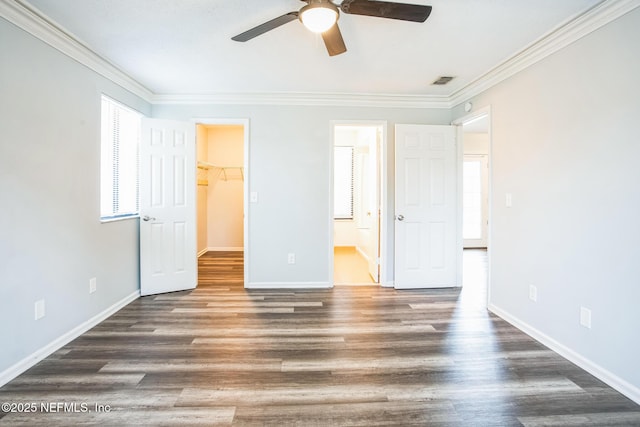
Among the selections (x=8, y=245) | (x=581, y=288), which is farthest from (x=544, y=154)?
(x=8, y=245)

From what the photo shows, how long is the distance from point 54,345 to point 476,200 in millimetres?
7478

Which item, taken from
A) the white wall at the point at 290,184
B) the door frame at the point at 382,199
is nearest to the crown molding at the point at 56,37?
the white wall at the point at 290,184

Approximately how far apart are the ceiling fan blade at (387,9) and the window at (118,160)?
2.64 m

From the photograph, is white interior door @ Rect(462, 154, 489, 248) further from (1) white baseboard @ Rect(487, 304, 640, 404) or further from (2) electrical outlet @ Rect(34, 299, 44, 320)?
(2) electrical outlet @ Rect(34, 299, 44, 320)

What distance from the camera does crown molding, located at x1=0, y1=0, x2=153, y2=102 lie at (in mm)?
2061

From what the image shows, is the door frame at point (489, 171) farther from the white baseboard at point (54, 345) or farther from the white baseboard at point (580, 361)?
the white baseboard at point (54, 345)

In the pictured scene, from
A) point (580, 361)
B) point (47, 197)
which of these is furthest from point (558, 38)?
point (47, 197)

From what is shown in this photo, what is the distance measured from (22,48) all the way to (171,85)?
1.58 metres

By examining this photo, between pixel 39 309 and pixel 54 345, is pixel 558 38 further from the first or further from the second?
pixel 54 345

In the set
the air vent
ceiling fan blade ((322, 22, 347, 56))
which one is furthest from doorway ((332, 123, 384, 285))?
ceiling fan blade ((322, 22, 347, 56))

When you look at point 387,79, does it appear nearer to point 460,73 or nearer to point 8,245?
point 460,73

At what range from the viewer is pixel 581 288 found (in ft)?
7.54

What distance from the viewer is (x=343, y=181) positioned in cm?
703

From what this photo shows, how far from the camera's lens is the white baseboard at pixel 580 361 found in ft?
6.32
